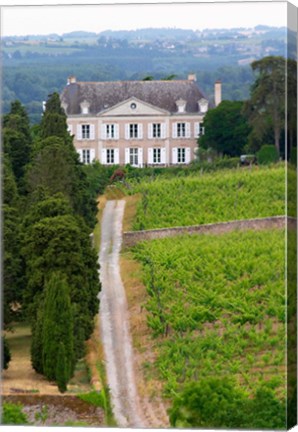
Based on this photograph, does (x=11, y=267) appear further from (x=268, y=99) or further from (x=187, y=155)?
(x=268, y=99)

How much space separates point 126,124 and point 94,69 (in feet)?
2.30

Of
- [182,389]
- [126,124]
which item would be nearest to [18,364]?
[182,389]

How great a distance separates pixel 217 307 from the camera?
17.3 m

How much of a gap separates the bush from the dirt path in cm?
149

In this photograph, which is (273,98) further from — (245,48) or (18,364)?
(18,364)

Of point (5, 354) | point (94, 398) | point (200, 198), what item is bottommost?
point (94, 398)

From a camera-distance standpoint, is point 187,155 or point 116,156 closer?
point 187,155

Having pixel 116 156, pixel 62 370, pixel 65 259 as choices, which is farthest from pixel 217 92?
pixel 62 370

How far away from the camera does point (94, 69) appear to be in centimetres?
1833

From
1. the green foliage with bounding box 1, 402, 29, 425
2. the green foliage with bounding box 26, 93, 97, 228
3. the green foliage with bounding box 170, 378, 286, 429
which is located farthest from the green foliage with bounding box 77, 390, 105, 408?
the green foliage with bounding box 26, 93, 97, 228

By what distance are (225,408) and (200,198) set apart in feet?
7.42

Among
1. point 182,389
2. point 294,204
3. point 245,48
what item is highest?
point 245,48

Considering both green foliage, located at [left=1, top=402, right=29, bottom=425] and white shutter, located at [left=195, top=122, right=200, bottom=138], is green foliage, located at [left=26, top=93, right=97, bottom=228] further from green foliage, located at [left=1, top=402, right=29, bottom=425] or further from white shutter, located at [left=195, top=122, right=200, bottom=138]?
green foliage, located at [left=1, top=402, right=29, bottom=425]

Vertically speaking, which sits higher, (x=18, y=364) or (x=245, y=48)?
(x=245, y=48)
